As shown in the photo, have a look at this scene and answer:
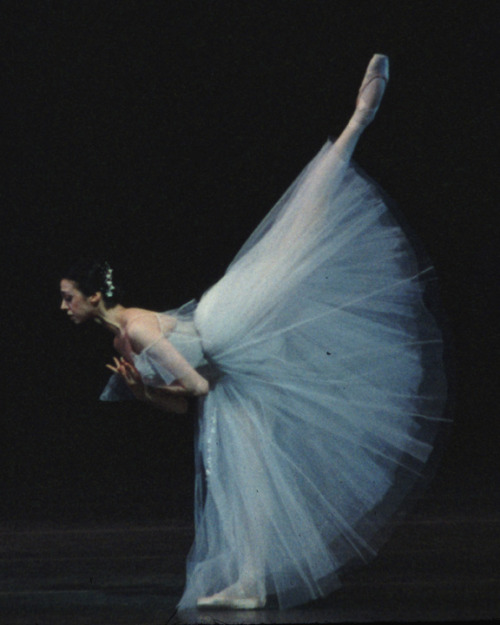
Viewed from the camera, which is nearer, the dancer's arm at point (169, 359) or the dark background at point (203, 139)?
the dancer's arm at point (169, 359)

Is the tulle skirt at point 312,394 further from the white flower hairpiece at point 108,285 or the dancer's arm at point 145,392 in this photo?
the white flower hairpiece at point 108,285

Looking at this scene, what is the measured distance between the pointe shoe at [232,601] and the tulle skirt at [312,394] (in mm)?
28

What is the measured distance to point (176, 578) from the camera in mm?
2855

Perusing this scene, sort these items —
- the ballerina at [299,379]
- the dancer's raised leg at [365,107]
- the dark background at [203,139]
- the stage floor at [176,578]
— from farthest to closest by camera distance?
the dark background at [203,139] → the dancer's raised leg at [365,107] → the ballerina at [299,379] → the stage floor at [176,578]

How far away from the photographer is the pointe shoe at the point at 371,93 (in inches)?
102

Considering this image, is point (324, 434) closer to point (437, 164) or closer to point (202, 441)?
point (202, 441)

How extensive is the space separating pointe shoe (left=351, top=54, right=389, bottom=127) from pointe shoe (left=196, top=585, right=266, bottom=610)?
1.09m

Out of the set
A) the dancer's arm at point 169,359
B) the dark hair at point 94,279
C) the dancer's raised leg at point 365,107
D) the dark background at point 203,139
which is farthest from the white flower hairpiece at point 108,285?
the dark background at point 203,139

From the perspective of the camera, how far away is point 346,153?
257 cm

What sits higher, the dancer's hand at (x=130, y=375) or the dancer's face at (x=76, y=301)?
the dancer's face at (x=76, y=301)

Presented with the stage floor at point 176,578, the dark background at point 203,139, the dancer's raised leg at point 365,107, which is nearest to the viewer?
the stage floor at point 176,578

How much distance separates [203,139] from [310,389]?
221cm

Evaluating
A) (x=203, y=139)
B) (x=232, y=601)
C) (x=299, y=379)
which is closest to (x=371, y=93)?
(x=299, y=379)

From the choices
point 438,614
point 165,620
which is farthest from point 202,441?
point 438,614
